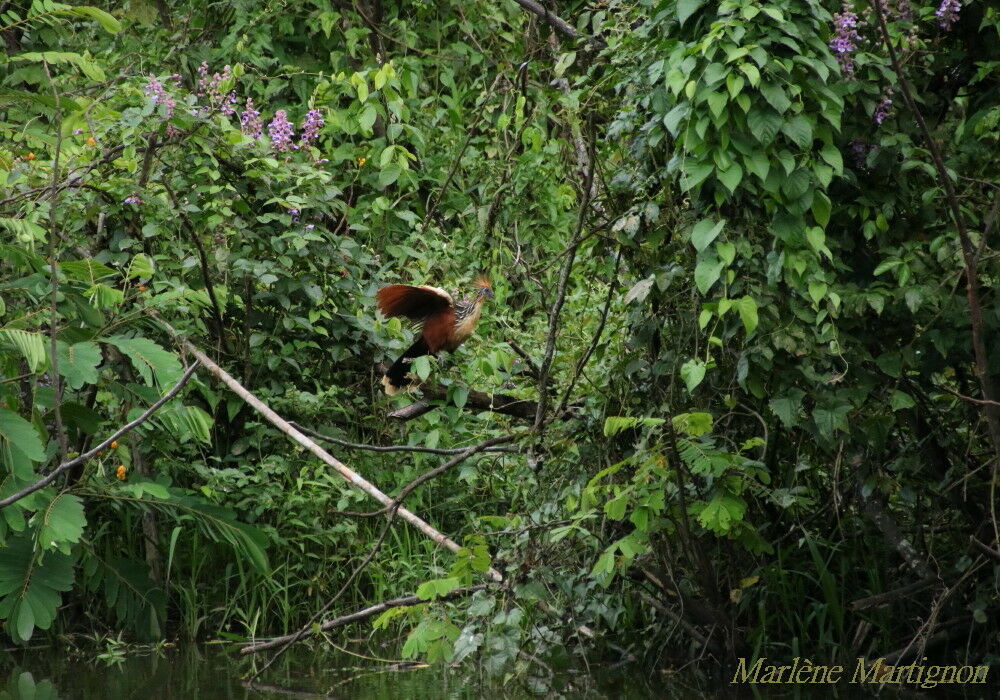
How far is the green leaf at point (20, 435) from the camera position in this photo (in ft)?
12.1

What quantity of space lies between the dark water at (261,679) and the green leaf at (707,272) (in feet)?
4.42

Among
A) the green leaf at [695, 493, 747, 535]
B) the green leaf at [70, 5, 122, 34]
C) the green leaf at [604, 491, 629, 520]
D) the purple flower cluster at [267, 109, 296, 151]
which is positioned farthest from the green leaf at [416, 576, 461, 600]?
the purple flower cluster at [267, 109, 296, 151]

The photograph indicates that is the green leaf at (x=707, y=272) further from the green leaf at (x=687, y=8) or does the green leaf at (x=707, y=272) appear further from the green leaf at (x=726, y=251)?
the green leaf at (x=687, y=8)

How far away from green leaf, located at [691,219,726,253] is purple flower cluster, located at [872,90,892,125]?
0.58 m

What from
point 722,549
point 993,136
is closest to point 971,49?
point 993,136

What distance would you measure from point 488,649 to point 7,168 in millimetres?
2423

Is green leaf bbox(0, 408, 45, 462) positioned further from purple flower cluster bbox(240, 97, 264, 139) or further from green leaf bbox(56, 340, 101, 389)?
purple flower cluster bbox(240, 97, 264, 139)

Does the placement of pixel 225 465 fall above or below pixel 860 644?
below

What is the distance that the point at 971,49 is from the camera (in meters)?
3.42

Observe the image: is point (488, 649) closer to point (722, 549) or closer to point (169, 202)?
point (722, 549)

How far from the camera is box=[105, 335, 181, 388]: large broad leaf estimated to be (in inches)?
157

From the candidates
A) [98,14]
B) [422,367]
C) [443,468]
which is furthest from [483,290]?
[98,14]

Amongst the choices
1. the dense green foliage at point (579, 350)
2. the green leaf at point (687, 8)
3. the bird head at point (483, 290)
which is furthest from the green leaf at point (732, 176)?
the bird head at point (483, 290)

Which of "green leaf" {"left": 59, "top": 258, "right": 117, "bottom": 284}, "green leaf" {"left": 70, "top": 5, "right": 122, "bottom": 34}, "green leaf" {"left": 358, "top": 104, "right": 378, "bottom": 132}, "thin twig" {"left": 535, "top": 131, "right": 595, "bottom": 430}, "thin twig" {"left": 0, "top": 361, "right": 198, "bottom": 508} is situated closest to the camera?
"thin twig" {"left": 0, "top": 361, "right": 198, "bottom": 508}
